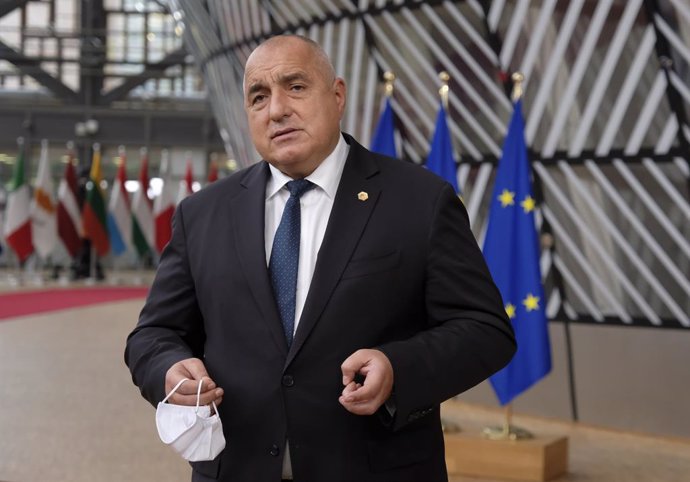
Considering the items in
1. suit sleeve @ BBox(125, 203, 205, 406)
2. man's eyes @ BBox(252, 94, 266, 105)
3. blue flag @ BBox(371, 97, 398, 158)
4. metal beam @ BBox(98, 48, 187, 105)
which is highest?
metal beam @ BBox(98, 48, 187, 105)

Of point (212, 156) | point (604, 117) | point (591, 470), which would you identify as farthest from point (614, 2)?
point (212, 156)

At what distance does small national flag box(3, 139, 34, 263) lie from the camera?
24969 mm

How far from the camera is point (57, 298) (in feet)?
73.4

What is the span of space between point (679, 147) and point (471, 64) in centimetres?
216

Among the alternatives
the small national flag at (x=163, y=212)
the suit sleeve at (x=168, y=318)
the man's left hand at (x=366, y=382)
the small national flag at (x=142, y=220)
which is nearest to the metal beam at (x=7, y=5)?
the small national flag at (x=142, y=220)

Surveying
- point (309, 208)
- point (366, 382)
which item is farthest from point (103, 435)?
point (366, 382)

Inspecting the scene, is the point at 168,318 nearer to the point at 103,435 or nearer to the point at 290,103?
the point at 290,103

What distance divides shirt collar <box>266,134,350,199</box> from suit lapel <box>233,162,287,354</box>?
0.03 meters

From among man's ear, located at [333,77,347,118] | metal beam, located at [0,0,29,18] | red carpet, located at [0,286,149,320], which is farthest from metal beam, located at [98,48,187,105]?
man's ear, located at [333,77,347,118]

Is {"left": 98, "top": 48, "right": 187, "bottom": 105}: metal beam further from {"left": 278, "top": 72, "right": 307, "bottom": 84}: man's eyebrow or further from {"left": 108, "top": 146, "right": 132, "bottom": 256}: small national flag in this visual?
{"left": 278, "top": 72, "right": 307, "bottom": 84}: man's eyebrow

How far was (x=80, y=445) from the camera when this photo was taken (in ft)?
26.5

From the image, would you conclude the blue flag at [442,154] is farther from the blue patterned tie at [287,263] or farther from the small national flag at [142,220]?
the small national flag at [142,220]

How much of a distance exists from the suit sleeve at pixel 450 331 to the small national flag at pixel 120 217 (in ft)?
77.6

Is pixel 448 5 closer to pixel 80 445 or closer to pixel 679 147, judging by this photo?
pixel 679 147
